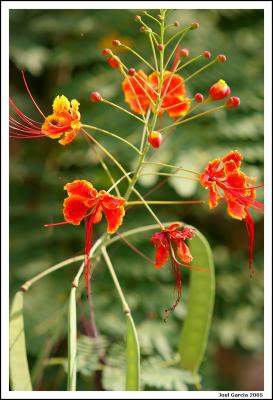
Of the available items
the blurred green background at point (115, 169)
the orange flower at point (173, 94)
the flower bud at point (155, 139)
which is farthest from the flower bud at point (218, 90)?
the blurred green background at point (115, 169)

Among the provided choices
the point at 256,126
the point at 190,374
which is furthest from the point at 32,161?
the point at 190,374

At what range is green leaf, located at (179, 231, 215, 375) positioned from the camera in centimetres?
146

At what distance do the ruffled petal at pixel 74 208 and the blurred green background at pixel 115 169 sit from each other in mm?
717

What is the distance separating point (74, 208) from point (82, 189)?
41 mm

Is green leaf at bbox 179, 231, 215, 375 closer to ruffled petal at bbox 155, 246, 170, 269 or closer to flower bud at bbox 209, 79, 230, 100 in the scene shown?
ruffled petal at bbox 155, 246, 170, 269

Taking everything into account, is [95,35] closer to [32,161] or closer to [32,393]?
[32,161]

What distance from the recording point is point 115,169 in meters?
2.33

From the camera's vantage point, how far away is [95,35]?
2426 mm

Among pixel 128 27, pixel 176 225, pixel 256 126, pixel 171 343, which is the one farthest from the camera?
pixel 128 27

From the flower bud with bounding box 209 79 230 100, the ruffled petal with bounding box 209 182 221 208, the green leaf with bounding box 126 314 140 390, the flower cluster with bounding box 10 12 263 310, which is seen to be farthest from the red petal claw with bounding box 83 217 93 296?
→ the flower bud with bounding box 209 79 230 100

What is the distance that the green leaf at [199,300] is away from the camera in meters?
1.46

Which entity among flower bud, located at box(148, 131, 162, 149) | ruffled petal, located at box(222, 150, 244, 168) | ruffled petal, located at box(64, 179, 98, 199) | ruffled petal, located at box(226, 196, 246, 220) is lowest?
ruffled petal, located at box(226, 196, 246, 220)

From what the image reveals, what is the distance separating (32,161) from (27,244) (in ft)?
1.30

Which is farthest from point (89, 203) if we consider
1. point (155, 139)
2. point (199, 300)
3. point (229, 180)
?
point (199, 300)
